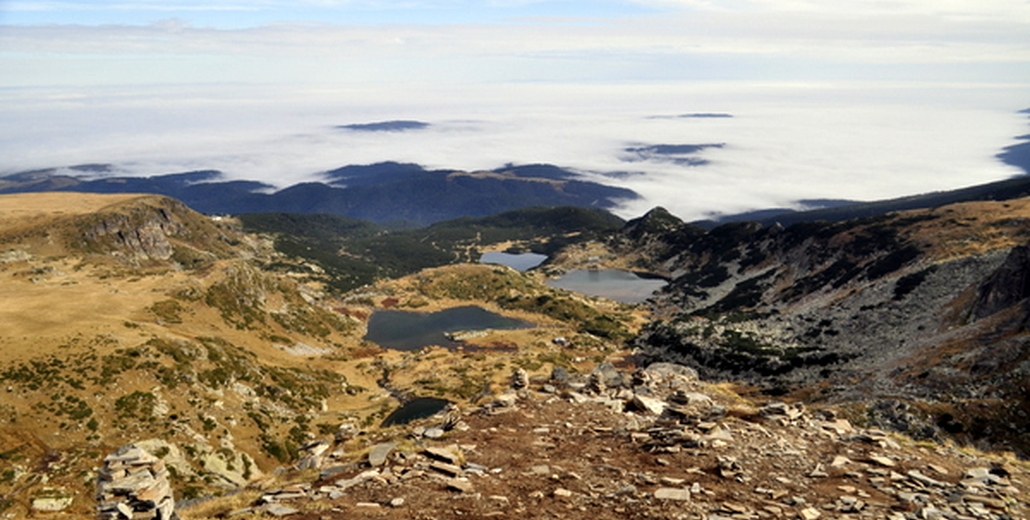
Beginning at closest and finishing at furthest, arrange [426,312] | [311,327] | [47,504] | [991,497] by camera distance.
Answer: [991,497]
[47,504]
[311,327]
[426,312]

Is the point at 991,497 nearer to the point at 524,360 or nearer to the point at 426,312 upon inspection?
the point at 524,360

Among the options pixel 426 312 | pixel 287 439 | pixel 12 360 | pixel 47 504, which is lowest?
pixel 426 312

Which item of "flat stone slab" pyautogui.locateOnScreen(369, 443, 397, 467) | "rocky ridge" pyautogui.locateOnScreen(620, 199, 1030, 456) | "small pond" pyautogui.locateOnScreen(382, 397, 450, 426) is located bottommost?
"small pond" pyautogui.locateOnScreen(382, 397, 450, 426)

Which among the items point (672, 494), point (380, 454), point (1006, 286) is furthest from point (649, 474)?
point (1006, 286)

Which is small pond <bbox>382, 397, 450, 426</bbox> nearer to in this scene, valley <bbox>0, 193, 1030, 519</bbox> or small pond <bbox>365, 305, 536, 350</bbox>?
valley <bbox>0, 193, 1030, 519</bbox>

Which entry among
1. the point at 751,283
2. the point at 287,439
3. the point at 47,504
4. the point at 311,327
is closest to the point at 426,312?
the point at 311,327

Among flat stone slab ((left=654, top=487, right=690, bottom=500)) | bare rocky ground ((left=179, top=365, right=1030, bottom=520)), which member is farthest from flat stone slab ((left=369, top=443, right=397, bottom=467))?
flat stone slab ((left=654, top=487, right=690, bottom=500))

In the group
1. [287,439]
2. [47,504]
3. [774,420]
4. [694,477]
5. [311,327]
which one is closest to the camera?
[694,477]
